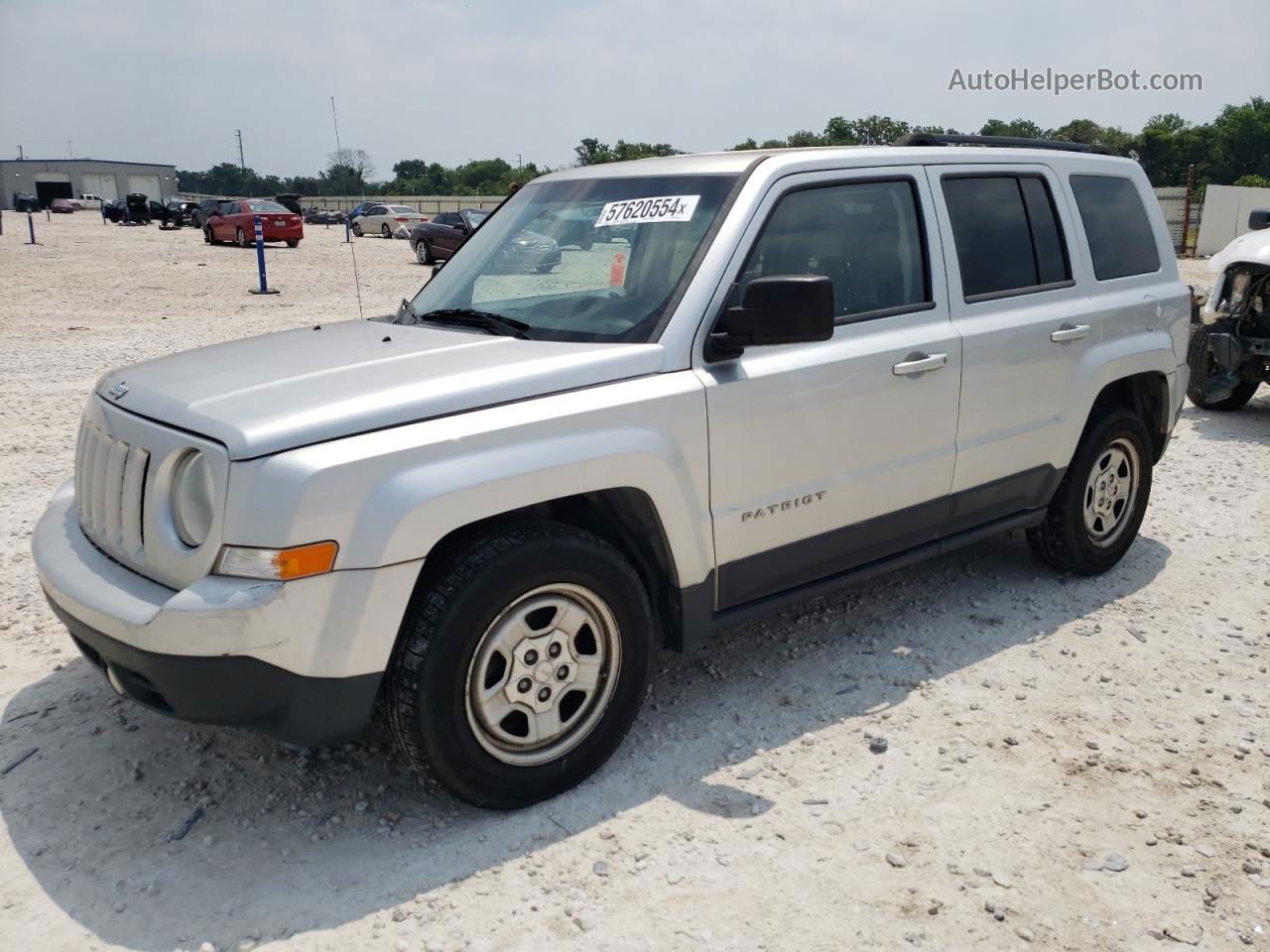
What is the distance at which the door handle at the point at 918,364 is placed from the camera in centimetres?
390

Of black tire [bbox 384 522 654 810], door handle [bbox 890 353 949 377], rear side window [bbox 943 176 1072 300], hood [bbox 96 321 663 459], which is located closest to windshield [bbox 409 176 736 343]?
hood [bbox 96 321 663 459]

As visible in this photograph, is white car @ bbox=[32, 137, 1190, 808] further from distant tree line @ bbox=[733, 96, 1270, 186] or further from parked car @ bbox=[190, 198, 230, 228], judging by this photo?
distant tree line @ bbox=[733, 96, 1270, 186]

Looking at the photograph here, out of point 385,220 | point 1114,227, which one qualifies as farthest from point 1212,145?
point 1114,227

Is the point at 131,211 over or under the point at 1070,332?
over

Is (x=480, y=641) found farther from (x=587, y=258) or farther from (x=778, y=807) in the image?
(x=587, y=258)

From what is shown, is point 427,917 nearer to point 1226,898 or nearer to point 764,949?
point 764,949

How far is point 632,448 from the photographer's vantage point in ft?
10.5

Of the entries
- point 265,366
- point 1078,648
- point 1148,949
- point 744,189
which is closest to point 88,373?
point 265,366

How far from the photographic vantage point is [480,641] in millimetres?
3021

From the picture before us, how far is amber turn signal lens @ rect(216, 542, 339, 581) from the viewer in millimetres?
2686

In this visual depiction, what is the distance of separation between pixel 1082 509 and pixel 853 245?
197cm

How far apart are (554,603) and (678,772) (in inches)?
30.3

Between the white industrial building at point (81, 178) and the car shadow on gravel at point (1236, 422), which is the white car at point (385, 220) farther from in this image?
the white industrial building at point (81, 178)

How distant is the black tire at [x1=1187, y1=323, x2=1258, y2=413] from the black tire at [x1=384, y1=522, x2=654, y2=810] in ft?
24.8
